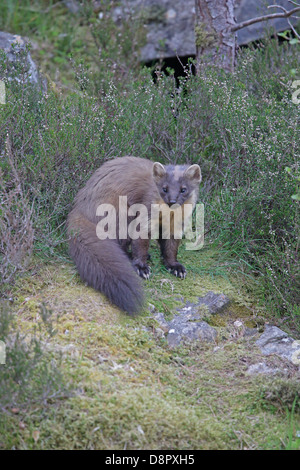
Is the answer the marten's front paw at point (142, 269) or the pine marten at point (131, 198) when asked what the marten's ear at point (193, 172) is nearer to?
the pine marten at point (131, 198)

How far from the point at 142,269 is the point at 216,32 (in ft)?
11.4

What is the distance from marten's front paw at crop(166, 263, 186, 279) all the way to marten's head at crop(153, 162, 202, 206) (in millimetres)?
576

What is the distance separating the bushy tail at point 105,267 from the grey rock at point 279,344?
40.5 inches

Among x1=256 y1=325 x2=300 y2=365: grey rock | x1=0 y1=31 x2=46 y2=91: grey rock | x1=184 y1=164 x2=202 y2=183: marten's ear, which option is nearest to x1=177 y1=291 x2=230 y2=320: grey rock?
x1=256 y1=325 x2=300 y2=365: grey rock

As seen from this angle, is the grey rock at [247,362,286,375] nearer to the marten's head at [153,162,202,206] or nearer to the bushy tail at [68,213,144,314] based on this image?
the bushy tail at [68,213,144,314]

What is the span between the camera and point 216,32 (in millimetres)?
6840

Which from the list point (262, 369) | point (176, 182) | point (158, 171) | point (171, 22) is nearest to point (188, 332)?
point (262, 369)

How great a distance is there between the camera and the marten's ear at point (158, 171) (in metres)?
5.07

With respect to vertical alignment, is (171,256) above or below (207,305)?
above

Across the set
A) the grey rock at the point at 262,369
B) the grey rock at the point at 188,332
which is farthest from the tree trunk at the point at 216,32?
the grey rock at the point at 262,369

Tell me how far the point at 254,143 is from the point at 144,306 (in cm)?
201

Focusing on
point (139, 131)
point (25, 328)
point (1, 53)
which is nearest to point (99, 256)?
point (25, 328)

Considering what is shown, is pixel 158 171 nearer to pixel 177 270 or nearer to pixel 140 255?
pixel 140 255

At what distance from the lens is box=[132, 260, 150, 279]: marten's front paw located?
4.92 meters
